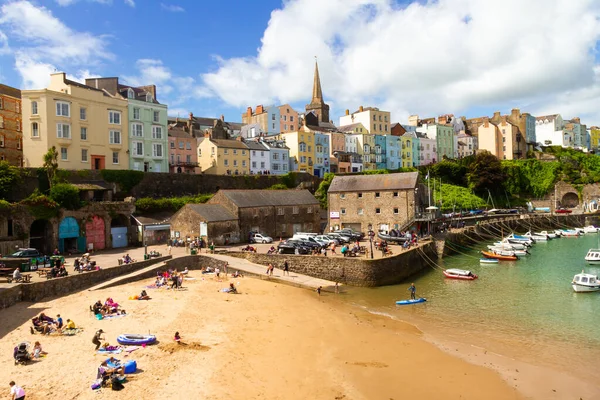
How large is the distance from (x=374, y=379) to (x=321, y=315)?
8044 mm

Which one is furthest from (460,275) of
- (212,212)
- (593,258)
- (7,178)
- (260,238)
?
(7,178)

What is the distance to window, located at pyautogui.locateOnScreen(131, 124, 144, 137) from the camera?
53.5 metres

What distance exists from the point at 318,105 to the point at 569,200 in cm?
5307

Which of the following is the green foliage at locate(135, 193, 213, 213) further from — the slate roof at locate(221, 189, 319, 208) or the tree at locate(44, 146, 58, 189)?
the tree at locate(44, 146, 58, 189)

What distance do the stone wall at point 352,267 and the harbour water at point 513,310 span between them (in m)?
1.00

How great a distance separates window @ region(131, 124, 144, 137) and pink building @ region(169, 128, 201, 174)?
34.1 ft

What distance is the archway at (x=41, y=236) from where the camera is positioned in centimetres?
3769

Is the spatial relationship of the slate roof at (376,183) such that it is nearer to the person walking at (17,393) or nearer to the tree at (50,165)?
the tree at (50,165)

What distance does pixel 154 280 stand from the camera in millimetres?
30922

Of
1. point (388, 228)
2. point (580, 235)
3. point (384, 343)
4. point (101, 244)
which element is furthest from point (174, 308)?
point (580, 235)

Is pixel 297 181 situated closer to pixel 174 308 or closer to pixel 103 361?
pixel 174 308

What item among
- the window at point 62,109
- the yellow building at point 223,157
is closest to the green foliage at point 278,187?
the yellow building at point 223,157

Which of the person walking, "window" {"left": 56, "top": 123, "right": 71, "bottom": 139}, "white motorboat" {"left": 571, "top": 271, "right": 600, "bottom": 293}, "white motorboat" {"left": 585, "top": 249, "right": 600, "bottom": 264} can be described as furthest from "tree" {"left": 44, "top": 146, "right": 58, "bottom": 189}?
"white motorboat" {"left": 585, "top": 249, "right": 600, "bottom": 264}

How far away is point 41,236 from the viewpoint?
38.1 m
